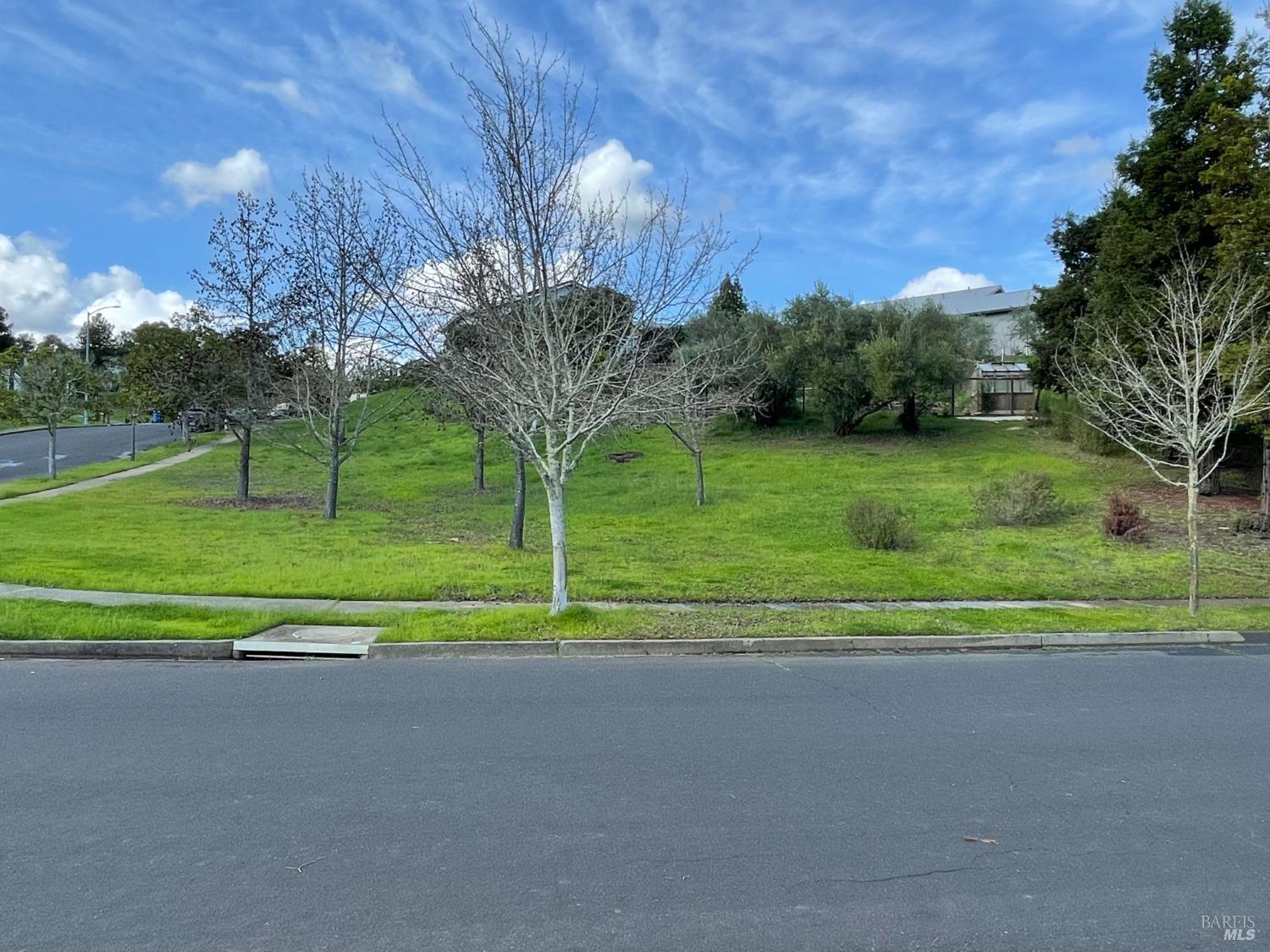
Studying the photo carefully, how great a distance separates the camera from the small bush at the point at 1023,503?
19203 millimetres

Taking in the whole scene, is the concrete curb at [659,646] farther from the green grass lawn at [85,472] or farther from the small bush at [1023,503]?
the green grass lawn at [85,472]

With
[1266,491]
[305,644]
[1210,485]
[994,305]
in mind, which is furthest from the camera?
[994,305]

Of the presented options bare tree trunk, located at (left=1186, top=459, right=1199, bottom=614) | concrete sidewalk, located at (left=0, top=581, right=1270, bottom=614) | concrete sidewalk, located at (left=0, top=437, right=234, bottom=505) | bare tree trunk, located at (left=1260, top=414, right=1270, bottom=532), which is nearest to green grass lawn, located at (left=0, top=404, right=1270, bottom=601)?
concrete sidewalk, located at (left=0, top=581, right=1270, bottom=614)

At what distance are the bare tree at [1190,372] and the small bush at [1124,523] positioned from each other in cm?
102

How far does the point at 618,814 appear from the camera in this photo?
4523mm

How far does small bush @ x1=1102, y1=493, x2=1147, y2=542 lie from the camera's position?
17.6 metres

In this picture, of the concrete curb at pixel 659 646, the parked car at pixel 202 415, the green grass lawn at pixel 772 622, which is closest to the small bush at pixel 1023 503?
the green grass lawn at pixel 772 622

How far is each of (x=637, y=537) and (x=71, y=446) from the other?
1428 inches

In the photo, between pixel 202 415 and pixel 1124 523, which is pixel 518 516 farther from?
pixel 202 415

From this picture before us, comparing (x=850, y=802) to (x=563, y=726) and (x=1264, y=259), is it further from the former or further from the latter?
(x=1264, y=259)

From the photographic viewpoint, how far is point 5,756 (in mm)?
5316

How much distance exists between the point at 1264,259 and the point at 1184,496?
7023 millimetres

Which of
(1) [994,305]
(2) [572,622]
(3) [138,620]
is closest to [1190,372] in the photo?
(2) [572,622]

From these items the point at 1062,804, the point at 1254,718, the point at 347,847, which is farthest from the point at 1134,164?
the point at 347,847
